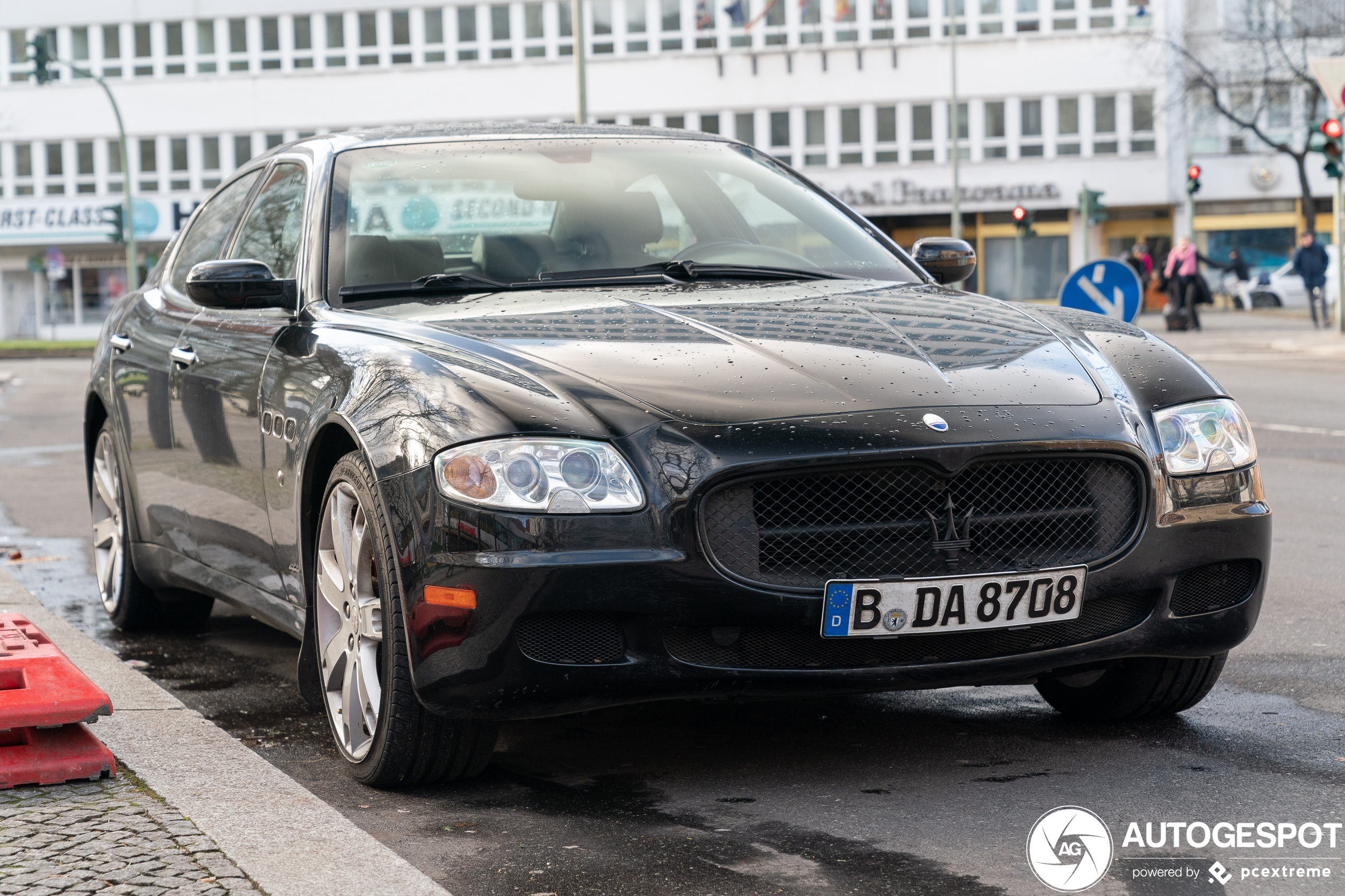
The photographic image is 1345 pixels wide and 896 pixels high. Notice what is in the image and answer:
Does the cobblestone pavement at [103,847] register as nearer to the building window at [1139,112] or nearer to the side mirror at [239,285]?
the side mirror at [239,285]

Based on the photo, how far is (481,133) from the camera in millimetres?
5316

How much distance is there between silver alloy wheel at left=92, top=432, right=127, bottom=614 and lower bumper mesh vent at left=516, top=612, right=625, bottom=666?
2.98 m

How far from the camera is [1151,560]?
388 cm

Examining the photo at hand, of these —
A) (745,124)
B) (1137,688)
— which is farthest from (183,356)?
(745,124)

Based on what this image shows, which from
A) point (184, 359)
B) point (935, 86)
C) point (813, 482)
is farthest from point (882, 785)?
point (935, 86)

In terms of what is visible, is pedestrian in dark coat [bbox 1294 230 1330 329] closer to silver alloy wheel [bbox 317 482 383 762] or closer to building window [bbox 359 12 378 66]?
silver alloy wheel [bbox 317 482 383 762]

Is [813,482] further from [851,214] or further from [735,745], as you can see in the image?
[851,214]

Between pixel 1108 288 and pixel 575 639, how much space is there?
10.6m

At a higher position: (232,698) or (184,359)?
(184,359)

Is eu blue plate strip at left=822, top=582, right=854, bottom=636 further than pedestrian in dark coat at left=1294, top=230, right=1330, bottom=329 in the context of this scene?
No

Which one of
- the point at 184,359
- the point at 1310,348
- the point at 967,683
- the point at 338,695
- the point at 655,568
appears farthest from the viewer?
the point at 1310,348

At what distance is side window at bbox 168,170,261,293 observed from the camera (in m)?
5.91

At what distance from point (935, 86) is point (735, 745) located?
187ft

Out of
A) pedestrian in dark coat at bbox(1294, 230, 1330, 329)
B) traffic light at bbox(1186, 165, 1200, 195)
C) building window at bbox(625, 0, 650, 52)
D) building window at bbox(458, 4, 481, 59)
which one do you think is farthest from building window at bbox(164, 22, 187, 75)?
pedestrian in dark coat at bbox(1294, 230, 1330, 329)
